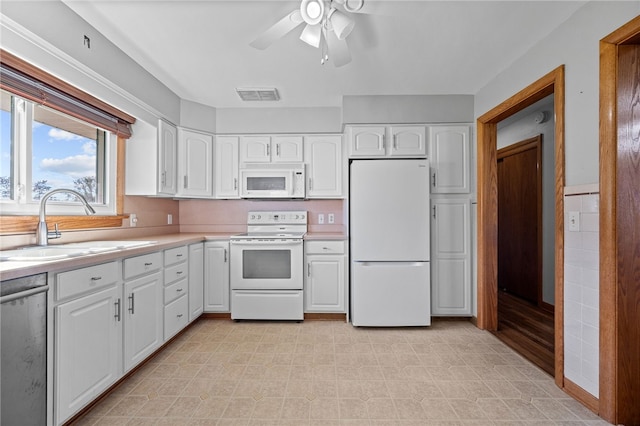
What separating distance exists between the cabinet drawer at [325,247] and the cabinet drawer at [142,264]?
136 cm

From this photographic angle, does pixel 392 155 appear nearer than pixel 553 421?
No

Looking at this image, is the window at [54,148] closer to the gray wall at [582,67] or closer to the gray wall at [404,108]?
the gray wall at [404,108]

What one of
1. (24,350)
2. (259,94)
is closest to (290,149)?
(259,94)

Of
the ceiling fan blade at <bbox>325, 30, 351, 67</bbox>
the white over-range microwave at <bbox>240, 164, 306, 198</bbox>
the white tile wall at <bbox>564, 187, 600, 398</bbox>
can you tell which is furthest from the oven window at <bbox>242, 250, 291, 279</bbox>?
the white tile wall at <bbox>564, 187, 600, 398</bbox>

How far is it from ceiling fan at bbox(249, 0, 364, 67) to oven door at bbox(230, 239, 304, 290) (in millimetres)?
1825

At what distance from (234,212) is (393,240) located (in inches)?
77.6

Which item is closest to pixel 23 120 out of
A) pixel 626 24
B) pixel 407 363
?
pixel 407 363

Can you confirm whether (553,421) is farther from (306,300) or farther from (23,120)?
(23,120)

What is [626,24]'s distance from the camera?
1.45 metres

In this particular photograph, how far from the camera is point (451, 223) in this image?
2.96 meters

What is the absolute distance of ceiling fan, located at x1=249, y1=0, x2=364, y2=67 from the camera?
4.92 ft

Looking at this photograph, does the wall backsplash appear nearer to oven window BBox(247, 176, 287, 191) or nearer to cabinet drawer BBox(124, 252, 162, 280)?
oven window BBox(247, 176, 287, 191)

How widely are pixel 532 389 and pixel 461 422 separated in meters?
0.65

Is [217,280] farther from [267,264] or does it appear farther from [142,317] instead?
[142,317]
